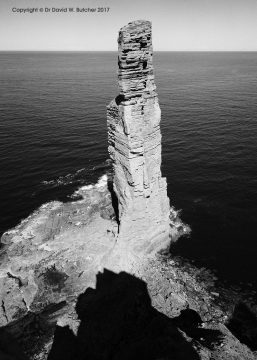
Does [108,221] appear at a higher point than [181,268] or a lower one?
higher

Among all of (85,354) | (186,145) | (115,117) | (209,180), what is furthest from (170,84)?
(85,354)

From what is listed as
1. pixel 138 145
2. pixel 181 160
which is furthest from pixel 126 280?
pixel 181 160

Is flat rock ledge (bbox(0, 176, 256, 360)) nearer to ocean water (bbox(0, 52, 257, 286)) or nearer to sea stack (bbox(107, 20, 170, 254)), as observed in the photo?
sea stack (bbox(107, 20, 170, 254))

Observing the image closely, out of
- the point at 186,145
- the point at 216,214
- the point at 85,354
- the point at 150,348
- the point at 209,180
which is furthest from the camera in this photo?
the point at 186,145

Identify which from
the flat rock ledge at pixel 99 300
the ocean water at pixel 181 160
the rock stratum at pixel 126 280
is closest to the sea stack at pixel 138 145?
the rock stratum at pixel 126 280

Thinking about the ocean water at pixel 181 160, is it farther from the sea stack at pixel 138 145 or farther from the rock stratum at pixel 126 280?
the sea stack at pixel 138 145

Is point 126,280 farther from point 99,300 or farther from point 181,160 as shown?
point 181,160

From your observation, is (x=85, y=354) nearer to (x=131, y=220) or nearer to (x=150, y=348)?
(x=150, y=348)
